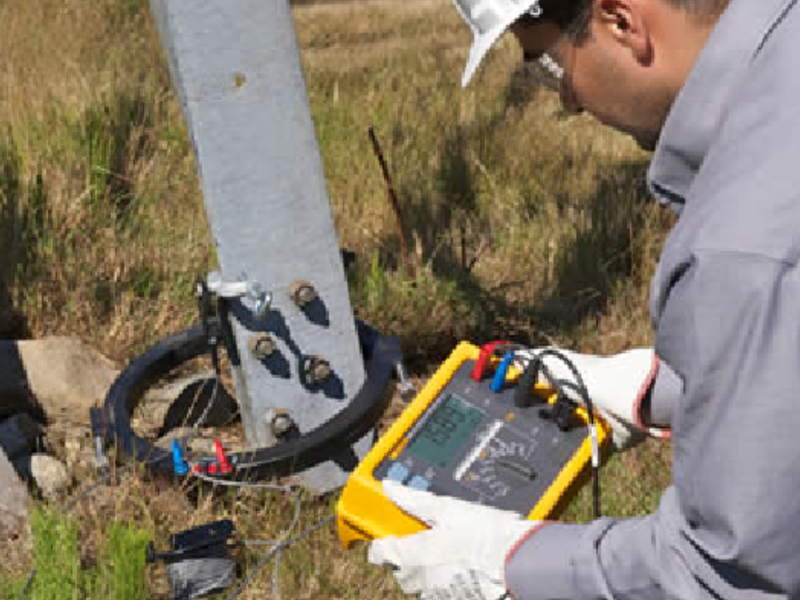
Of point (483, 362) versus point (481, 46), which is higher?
point (481, 46)

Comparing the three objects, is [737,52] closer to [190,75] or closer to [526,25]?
[526,25]

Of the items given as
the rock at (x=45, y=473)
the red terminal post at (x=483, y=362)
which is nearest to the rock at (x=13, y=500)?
the rock at (x=45, y=473)

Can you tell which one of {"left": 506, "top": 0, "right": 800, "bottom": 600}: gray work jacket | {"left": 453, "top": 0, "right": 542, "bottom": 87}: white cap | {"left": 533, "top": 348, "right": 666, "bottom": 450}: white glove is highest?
{"left": 453, "top": 0, "right": 542, "bottom": 87}: white cap

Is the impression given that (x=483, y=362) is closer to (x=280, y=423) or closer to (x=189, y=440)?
(x=280, y=423)

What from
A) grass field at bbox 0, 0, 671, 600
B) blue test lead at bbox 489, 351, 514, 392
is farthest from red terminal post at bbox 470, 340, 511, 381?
grass field at bbox 0, 0, 671, 600

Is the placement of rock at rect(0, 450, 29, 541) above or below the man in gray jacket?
below

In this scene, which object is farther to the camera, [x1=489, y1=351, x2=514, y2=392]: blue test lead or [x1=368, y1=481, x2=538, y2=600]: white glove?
[x1=489, y1=351, x2=514, y2=392]: blue test lead

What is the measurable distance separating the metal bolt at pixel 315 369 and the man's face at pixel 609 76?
1439mm

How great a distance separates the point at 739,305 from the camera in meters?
1.40

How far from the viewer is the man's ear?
5.16 feet

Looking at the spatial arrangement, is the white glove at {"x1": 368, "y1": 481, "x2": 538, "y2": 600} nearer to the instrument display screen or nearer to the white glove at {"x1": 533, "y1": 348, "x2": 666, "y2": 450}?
the instrument display screen

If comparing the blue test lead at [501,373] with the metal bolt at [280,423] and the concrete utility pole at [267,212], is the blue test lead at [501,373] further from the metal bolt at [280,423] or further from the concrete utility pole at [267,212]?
the metal bolt at [280,423]

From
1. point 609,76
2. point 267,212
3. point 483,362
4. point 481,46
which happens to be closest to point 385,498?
point 483,362

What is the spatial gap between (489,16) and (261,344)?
1.39 m
